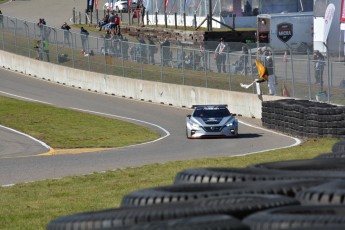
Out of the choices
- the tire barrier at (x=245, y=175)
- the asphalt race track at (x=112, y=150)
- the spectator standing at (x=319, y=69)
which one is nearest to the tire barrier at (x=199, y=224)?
the tire barrier at (x=245, y=175)

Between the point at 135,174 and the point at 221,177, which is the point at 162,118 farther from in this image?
the point at 221,177

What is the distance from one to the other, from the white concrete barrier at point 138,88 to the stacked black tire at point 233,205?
94.2 ft

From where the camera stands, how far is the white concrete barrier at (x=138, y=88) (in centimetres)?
3770

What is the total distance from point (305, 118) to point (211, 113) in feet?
16.5

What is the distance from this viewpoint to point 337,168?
7.78 meters

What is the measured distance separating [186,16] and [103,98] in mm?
21493

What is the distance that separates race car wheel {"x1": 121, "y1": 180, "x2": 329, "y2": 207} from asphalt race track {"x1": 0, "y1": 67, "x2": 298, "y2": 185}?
12.6 m

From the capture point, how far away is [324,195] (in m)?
5.82

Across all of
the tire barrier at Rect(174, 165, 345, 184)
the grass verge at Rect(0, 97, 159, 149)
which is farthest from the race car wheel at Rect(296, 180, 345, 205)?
the grass verge at Rect(0, 97, 159, 149)

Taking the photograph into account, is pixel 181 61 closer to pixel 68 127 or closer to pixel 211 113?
pixel 68 127

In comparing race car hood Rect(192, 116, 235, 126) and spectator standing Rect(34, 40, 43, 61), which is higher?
spectator standing Rect(34, 40, 43, 61)

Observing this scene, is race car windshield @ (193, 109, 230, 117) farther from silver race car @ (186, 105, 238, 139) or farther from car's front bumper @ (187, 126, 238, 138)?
car's front bumper @ (187, 126, 238, 138)

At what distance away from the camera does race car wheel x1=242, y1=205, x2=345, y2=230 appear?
4977mm

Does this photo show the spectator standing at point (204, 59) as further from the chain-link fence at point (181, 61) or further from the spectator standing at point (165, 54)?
the spectator standing at point (165, 54)
